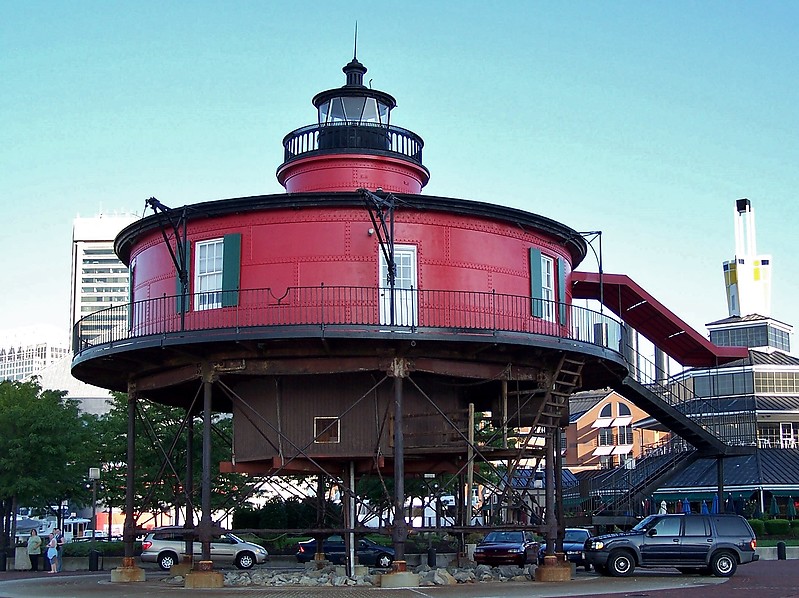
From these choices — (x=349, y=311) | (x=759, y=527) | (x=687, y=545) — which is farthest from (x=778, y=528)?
(x=349, y=311)

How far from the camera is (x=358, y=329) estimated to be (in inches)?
1036

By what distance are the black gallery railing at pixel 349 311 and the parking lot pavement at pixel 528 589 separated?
5.89 m

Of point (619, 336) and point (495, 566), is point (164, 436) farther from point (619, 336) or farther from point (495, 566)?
point (619, 336)

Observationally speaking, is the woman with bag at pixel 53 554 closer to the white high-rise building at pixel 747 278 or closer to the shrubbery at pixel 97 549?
the shrubbery at pixel 97 549

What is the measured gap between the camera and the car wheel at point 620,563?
30266mm

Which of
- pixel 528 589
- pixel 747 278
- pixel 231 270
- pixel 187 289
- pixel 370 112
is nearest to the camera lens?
pixel 528 589

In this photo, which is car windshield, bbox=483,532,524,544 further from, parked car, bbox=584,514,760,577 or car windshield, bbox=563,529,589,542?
parked car, bbox=584,514,760,577

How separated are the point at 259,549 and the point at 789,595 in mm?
21774

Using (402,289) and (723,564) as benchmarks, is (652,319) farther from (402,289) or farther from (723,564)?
(402,289)

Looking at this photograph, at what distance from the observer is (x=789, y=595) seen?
23203 mm

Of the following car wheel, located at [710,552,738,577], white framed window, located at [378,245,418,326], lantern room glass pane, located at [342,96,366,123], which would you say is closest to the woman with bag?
white framed window, located at [378,245,418,326]

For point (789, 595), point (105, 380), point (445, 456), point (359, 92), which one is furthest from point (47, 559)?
point (789, 595)

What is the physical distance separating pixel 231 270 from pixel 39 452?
24104mm

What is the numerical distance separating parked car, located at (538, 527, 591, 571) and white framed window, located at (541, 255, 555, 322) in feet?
24.7
